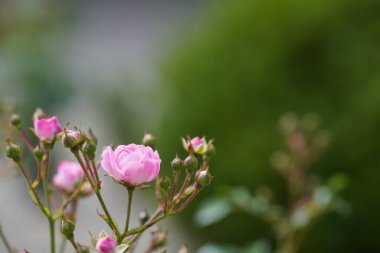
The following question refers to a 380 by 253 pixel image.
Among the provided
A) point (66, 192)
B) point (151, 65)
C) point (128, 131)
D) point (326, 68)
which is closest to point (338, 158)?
point (326, 68)

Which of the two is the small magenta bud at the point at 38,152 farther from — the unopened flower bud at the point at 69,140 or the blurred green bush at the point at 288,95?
the blurred green bush at the point at 288,95

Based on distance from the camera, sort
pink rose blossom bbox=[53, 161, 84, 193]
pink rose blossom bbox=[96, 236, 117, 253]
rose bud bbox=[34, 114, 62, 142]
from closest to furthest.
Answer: pink rose blossom bbox=[96, 236, 117, 253]
rose bud bbox=[34, 114, 62, 142]
pink rose blossom bbox=[53, 161, 84, 193]

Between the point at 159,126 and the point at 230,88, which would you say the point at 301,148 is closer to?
the point at 230,88

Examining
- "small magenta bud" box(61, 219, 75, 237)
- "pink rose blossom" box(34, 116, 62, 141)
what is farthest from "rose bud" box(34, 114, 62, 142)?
"small magenta bud" box(61, 219, 75, 237)

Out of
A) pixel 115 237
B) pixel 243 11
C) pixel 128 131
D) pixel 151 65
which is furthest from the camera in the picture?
pixel 128 131

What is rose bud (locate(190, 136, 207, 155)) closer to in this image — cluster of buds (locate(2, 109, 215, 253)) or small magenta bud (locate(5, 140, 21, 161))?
cluster of buds (locate(2, 109, 215, 253))

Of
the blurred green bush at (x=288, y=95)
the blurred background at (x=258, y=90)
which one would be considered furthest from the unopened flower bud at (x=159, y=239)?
the blurred green bush at (x=288, y=95)

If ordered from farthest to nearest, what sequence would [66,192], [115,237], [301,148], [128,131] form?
1. [128,131]
2. [301,148]
3. [66,192]
4. [115,237]
